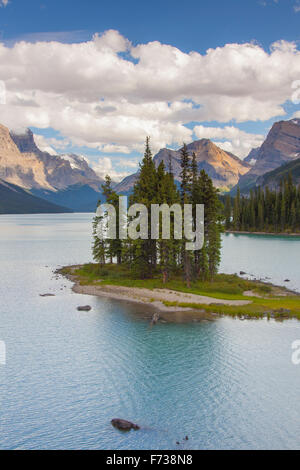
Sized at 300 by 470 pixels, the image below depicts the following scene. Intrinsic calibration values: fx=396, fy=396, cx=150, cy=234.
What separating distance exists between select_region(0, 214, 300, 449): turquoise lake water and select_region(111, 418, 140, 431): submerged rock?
16.4 inches

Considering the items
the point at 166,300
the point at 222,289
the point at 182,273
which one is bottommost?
the point at 166,300

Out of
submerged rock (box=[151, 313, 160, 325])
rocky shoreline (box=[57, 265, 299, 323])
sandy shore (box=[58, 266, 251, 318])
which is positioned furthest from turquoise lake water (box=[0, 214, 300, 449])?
sandy shore (box=[58, 266, 251, 318])

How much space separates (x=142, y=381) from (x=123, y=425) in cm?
747

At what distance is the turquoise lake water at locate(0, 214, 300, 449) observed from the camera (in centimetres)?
2548

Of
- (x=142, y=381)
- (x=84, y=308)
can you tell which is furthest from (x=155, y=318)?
(x=142, y=381)

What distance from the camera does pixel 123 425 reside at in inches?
1023

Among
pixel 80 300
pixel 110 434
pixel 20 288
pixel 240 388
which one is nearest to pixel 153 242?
pixel 80 300

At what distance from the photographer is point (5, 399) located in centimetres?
3028

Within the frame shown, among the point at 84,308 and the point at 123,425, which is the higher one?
the point at 84,308

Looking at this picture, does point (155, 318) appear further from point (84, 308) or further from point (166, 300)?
point (84, 308)

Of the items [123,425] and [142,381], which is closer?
[123,425]

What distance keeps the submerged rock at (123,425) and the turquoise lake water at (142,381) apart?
1.36ft

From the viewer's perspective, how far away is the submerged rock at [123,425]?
2592 centimetres
